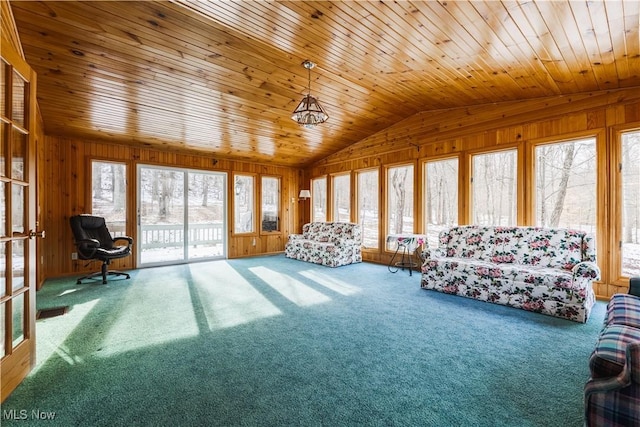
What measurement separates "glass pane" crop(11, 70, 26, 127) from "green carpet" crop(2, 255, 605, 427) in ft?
5.59

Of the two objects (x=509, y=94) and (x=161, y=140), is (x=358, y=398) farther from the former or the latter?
(x=161, y=140)

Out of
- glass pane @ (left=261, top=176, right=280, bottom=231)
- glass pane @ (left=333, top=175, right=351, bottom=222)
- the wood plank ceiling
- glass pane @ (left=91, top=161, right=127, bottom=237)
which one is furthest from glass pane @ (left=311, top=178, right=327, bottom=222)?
glass pane @ (left=91, top=161, right=127, bottom=237)

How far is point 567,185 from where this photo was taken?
3902 millimetres

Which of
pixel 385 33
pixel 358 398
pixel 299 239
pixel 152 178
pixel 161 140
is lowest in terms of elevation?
pixel 358 398

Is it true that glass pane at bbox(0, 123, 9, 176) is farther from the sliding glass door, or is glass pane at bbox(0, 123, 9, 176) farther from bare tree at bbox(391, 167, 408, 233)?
bare tree at bbox(391, 167, 408, 233)

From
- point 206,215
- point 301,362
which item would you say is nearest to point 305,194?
point 206,215

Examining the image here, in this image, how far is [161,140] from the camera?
536 cm

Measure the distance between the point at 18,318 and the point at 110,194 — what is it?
13.3 feet

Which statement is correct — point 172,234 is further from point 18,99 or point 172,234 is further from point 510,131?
point 510,131

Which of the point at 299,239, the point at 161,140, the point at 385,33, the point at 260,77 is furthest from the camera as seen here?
the point at 299,239

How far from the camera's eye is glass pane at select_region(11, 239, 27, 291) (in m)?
1.82

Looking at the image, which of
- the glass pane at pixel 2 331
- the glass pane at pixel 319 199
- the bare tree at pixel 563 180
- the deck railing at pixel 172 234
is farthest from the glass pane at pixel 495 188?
the glass pane at pixel 2 331

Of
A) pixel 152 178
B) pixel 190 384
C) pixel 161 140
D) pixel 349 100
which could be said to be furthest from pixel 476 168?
pixel 152 178

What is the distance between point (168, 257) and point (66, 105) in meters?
3.17
